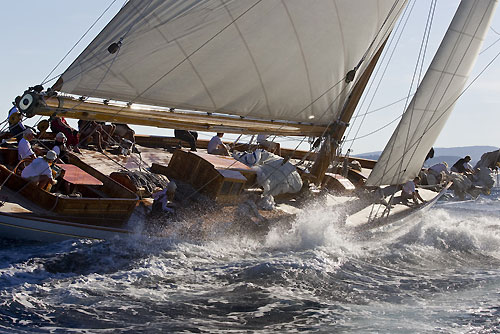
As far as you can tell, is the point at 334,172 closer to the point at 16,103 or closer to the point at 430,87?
the point at 430,87

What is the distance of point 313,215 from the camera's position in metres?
14.9

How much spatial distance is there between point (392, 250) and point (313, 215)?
79.9 inches

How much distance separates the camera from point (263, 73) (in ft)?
45.2

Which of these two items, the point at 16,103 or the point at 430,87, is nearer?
the point at 16,103

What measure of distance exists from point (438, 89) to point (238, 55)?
597 cm

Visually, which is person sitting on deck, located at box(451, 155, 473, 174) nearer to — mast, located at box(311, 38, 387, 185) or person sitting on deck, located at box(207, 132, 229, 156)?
mast, located at box(311, 38, 387, 185)

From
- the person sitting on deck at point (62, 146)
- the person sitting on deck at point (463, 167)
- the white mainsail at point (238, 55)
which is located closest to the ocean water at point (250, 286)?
the white mainsail at point (238, 55)

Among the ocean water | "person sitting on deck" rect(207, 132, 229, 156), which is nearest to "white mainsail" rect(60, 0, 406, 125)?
"person sitting on deck" rect(207, 132, 229, 156)

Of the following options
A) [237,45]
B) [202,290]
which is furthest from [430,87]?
[202,290]

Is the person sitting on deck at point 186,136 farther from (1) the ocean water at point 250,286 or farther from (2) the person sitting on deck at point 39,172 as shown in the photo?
(2) the person sitting on deck at point 39,172

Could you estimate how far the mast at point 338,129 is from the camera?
16375 millimetres

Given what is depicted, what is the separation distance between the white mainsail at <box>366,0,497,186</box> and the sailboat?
28 mm

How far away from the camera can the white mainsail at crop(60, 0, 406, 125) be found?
11289 millimetres

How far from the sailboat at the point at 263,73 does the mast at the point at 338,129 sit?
2cm
